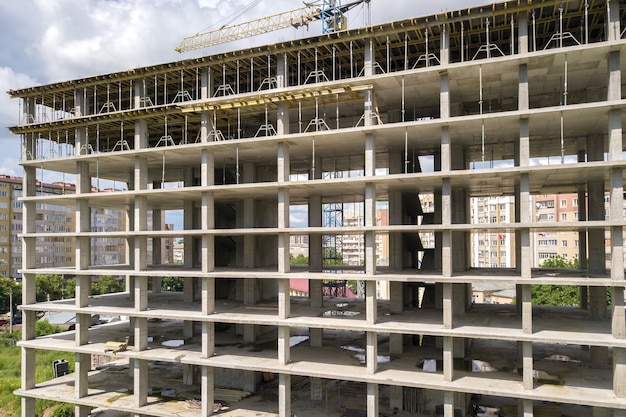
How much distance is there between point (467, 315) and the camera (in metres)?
27.0

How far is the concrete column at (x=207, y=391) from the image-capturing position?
26.7m

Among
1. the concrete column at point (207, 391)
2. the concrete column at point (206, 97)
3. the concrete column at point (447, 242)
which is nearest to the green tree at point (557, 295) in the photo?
the concrete column at point (447, 242)

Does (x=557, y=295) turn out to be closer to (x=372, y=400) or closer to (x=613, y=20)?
(x=372, y=400)

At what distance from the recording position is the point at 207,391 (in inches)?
1061

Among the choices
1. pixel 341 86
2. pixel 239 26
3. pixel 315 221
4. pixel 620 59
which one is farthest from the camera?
pixel 239 26

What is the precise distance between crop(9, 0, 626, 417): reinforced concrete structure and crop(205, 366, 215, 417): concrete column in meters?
0.09

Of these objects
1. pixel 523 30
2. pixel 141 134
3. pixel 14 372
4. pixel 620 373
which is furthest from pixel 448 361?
pixel 14 372

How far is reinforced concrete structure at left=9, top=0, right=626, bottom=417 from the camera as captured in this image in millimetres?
22203

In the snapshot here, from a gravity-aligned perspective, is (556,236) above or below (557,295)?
above

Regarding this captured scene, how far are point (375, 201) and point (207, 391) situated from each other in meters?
16.1

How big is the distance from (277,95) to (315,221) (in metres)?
9.94

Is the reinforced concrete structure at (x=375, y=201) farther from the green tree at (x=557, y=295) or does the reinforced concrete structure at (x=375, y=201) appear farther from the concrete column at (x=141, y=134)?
the green tree at (x=557, y=295)

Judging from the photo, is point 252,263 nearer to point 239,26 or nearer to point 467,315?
point 467,315

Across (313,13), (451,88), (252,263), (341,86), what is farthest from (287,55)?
(313,13)
